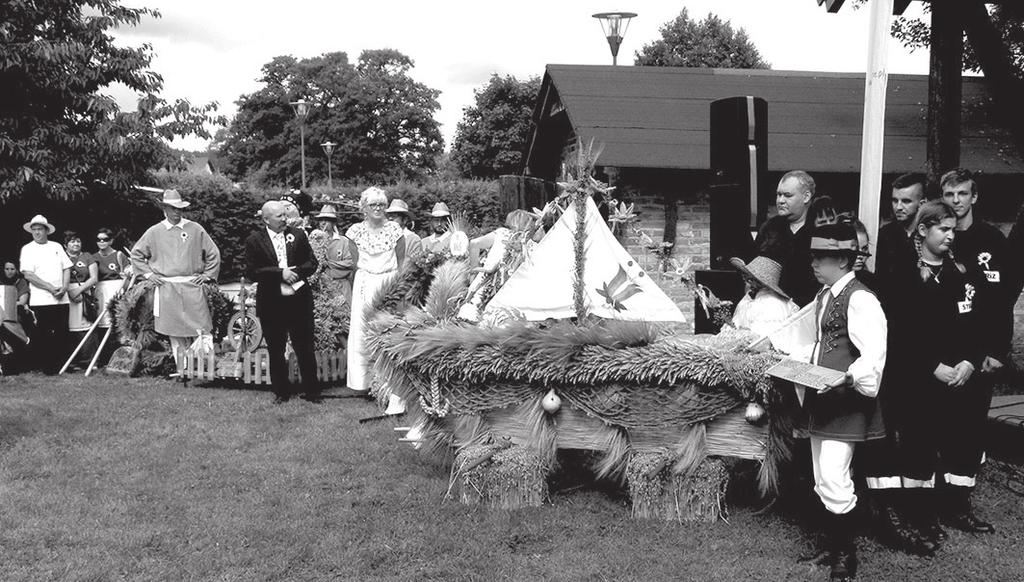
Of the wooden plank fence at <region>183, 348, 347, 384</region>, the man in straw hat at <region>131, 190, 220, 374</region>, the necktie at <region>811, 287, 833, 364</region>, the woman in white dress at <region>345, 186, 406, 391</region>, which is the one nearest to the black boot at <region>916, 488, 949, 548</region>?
the necktie at <region>811, 287, 833, 364</region>

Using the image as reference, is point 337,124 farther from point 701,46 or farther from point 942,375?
point 942,375

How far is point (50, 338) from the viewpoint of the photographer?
912 cm

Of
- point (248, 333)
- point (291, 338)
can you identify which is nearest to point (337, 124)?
point (248, 333)

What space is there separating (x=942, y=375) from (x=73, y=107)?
1079 cm

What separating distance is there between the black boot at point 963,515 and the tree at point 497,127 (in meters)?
37.4

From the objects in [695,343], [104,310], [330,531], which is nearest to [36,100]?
[104,310]

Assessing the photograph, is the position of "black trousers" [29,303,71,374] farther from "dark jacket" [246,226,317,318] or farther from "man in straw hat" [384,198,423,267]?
"man in straw hat" [384,198,423,267]

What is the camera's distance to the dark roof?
905 centimetres

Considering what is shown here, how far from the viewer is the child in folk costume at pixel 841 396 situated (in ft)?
11.6

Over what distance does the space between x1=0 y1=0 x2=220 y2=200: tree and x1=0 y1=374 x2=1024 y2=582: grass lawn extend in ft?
17.8

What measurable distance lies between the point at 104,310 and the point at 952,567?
8.79 metres

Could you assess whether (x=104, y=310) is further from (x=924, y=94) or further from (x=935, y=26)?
(x=924, y=94)

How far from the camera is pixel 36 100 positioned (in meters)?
10.5

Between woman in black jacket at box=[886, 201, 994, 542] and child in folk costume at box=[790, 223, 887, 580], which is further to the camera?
woman in black jacket at box=[886, 201, 994, 542]
